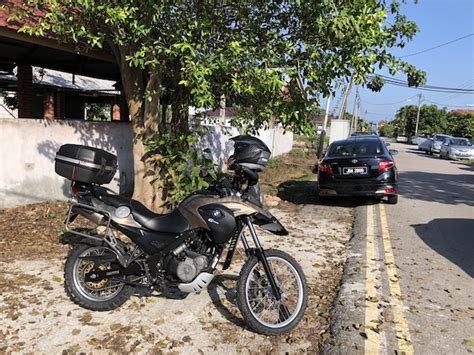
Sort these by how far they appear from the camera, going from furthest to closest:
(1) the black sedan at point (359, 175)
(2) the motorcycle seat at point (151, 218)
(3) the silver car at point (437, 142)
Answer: (3) the silver car at point (437, 142) < (1) the black sedan at point (359, 175) < (2) the motorcycle seat at point (151, 218)

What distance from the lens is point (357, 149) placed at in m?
10.5

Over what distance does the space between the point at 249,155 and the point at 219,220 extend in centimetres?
59

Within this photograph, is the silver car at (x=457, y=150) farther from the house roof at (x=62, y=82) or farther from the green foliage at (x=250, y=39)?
the green foliage at (x=250, y=39)

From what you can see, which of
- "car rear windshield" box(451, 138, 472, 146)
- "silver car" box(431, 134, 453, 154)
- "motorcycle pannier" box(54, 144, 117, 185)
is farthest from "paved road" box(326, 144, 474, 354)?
"silver car" box(431, 134, 453, 154)

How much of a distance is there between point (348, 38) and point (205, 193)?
8.98 ft

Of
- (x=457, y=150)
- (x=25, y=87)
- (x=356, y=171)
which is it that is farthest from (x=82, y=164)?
(x=457, y=150)

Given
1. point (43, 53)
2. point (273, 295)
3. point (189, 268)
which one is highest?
point (43, 53)

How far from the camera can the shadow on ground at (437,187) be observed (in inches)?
458

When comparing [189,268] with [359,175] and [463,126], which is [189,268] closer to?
[359,175]

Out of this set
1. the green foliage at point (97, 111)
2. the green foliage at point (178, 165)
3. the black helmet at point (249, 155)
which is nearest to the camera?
the black helmet at point (249, 155)

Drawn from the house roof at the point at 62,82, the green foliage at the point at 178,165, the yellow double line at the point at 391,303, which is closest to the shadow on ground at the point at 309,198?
the yellow double line at the point at 391,303

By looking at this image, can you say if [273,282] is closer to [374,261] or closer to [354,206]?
[374,261]

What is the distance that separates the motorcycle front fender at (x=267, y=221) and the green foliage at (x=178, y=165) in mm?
3351

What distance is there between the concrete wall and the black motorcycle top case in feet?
16.4
